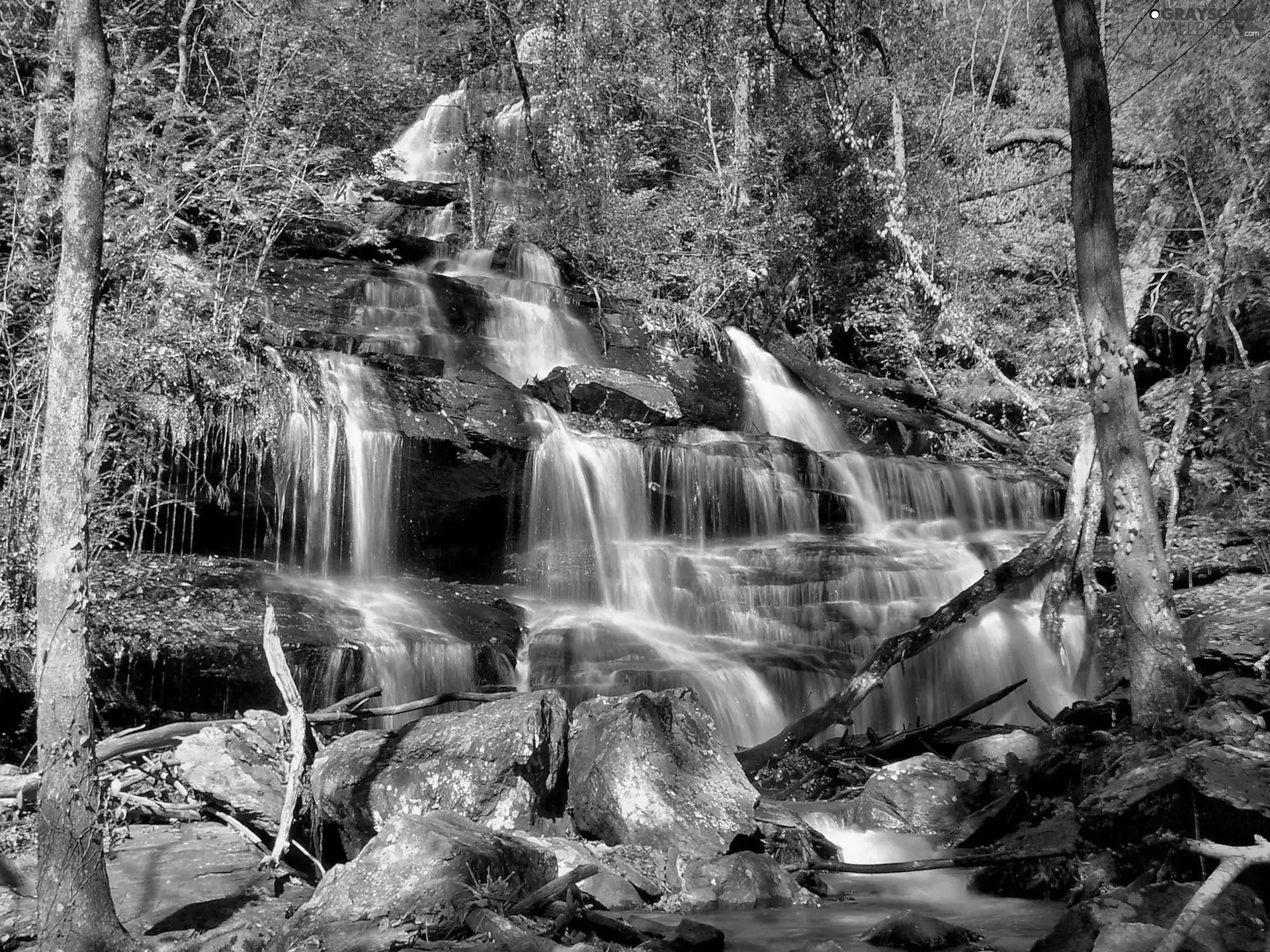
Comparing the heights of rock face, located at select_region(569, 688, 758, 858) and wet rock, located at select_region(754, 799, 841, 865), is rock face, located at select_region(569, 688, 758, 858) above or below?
above

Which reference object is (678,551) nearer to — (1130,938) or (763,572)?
(763,572)

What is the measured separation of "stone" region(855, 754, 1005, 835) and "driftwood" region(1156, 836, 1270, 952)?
3.51m

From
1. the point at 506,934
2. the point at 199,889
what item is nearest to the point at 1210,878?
the point at 506,934

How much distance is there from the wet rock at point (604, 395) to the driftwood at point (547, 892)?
33.2ft

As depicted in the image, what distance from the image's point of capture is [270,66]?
→ 13586 mm

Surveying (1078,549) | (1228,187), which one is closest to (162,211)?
(1078,549)

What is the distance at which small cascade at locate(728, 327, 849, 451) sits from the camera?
1722 centimetres

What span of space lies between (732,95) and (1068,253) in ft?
29.2

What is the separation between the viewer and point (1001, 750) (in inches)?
269

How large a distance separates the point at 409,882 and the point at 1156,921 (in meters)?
3.11

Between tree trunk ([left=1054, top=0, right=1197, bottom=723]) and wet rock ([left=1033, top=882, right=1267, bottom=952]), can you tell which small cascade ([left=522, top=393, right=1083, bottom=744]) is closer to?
tree trunk ([left=1054, top=0, right=1197, bottom=723])

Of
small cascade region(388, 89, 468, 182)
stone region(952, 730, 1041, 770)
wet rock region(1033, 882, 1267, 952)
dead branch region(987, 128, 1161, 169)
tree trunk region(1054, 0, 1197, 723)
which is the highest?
small cascade region(388, 89, 468, 182)

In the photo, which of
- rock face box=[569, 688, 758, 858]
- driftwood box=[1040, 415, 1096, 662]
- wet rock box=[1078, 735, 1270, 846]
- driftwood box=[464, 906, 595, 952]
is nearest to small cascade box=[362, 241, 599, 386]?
driftwood box=[1040, 415, 1096, 662]

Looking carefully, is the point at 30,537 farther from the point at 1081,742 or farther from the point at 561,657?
the point at 1081,742
